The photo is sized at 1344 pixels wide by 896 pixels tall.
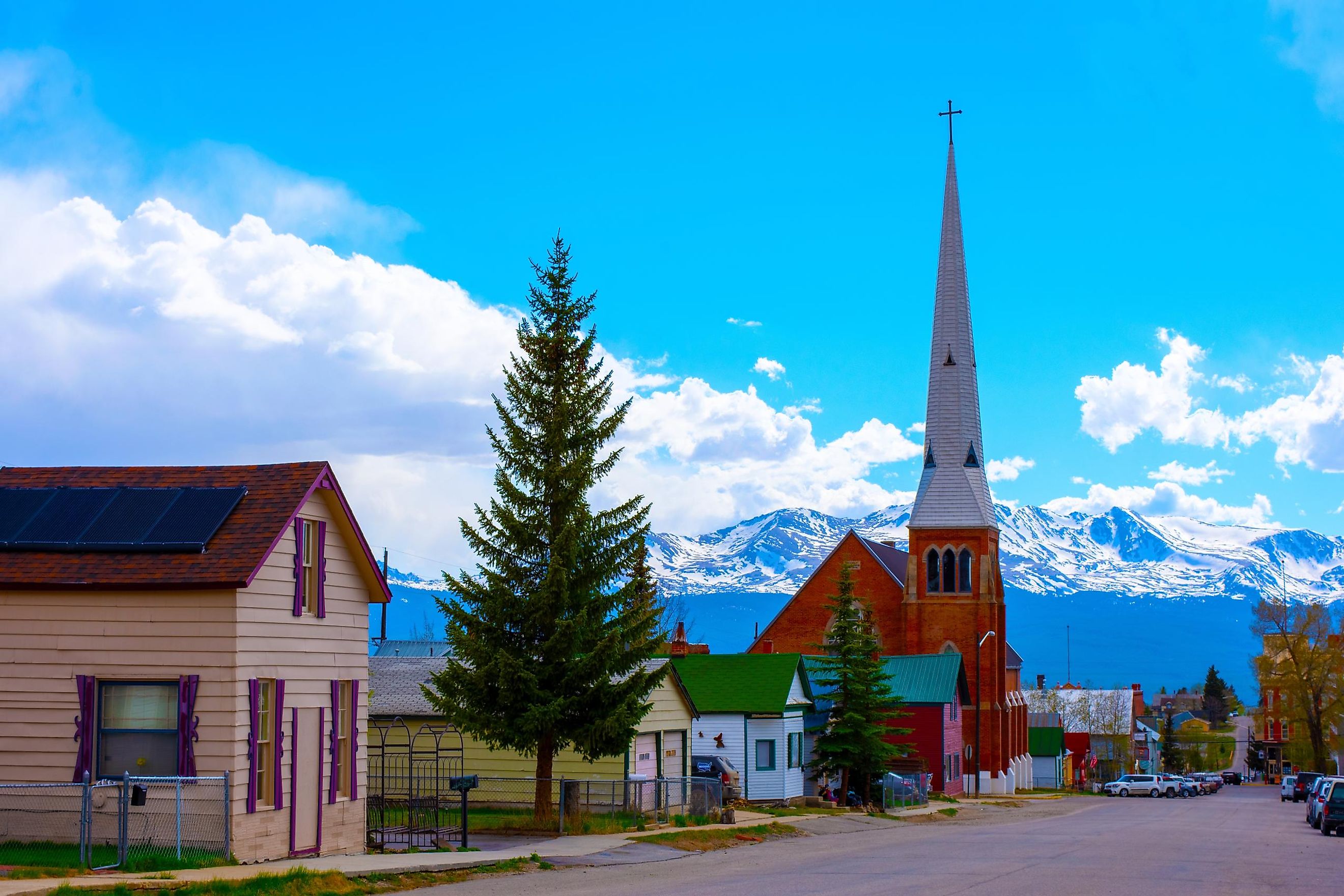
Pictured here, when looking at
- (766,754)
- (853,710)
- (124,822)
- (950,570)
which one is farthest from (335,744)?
(950,570)

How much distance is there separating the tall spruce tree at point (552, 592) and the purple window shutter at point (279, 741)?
722 centimetres

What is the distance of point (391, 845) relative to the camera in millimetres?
24516

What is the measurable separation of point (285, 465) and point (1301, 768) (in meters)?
101

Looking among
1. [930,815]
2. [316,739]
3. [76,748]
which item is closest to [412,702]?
[316,739]

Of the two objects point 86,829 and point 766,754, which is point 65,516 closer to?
point 86,829

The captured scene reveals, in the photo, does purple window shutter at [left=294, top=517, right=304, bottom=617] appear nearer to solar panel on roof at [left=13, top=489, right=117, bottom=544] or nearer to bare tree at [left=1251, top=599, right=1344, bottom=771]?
solar panel on roof at [left=13, top=489, right=117, bottom=544]

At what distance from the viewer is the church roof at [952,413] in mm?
79250

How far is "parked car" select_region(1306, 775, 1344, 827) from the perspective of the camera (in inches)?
1607

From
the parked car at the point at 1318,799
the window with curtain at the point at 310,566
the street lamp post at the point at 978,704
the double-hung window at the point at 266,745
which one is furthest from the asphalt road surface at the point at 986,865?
the street lamp post at the point at 978,704

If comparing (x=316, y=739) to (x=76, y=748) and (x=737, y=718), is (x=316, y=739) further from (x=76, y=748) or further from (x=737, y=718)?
(x=737, y=718)

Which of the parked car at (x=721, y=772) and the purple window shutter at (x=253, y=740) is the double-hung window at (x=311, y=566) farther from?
the parked car at (x=721, y=772)

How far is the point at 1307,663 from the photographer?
8856cm

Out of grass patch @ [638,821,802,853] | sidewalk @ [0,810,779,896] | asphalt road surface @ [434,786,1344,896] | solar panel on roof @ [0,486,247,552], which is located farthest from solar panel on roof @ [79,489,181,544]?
grass patch @ [638,821,802,853]

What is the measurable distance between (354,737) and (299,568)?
3.45 meters
